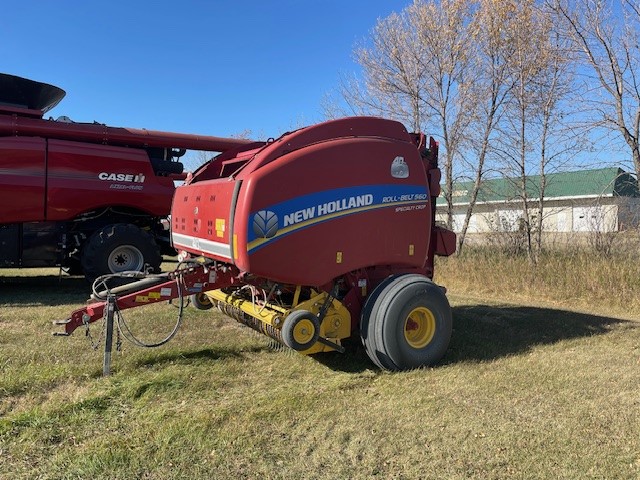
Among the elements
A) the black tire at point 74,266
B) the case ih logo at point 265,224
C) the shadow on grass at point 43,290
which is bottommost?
the shadow on grass at point 43,290

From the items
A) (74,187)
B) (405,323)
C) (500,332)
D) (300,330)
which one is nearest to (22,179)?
(74,187)

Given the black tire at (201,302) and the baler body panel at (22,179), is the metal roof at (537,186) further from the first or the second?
the baler body panel at (22,179)

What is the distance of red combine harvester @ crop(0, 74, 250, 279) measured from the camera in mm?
8242

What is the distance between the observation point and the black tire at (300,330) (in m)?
4.45

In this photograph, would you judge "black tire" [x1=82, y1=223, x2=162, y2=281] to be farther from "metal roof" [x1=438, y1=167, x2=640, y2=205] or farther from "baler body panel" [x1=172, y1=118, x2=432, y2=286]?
"metal roof" [x1=438, y1=167, x2=640, y2=205]

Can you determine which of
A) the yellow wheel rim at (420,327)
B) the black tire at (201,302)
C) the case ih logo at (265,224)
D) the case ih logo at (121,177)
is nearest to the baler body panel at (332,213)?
the case ih logo at (265,224)

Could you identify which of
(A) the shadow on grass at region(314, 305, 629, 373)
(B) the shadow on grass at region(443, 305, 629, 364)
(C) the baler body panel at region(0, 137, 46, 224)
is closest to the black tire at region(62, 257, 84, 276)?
(C) the baler body panel at region(0, 137, 46, 224)

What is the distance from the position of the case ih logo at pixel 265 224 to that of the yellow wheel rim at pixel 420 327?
1.65 metres

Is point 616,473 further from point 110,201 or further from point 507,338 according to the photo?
point 110,201

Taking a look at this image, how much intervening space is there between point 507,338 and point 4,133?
804 centimetres

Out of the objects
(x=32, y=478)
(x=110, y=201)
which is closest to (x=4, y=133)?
(x=110, y=201)

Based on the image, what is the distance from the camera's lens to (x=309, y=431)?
11.7ft

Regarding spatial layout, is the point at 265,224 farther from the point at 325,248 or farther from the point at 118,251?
the point at 118,251

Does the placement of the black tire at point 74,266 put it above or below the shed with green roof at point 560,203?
below
